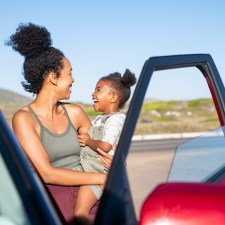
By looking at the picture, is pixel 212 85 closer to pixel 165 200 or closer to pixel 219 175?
pixel 219 175

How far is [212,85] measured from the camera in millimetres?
2424

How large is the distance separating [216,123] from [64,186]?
739 mm

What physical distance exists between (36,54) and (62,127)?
0.44 m

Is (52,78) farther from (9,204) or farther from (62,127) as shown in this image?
(9,204)

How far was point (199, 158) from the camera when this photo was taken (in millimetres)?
1940

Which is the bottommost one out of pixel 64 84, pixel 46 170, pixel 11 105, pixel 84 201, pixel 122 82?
pixel 84 201

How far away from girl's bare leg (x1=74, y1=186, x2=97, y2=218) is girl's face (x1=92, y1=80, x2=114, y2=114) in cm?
72

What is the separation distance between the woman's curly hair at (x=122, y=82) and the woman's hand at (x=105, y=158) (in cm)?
55

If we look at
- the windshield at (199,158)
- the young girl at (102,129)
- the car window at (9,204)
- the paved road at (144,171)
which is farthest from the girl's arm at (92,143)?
the car window at (9,204)

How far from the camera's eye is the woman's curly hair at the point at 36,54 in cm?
300

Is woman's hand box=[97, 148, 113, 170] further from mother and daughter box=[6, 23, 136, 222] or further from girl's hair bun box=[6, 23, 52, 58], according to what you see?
girl's hair bun box=[6, 23, 52, 58]

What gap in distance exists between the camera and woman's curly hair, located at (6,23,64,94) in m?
3.00

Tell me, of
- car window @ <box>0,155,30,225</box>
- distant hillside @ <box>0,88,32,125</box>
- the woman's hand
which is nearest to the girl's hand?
the woman's hand

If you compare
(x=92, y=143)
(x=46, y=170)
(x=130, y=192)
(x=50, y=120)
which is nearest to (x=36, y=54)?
(x=50, y=120)
